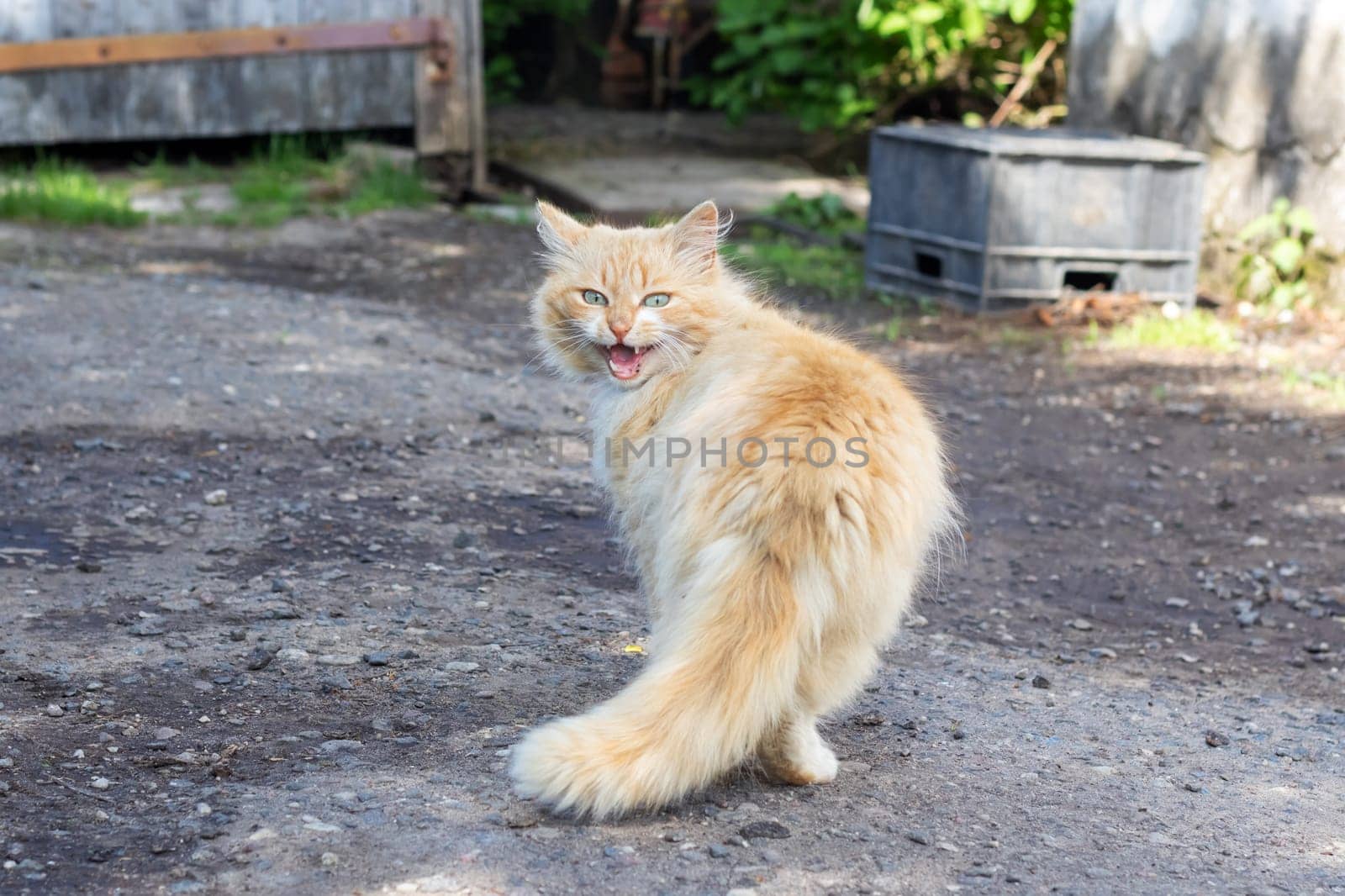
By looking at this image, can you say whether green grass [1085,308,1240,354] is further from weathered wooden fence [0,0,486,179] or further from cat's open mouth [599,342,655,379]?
weathered wooden fence [0,0,486,179]

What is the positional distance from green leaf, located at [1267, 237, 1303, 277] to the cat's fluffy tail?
6474 millimetres

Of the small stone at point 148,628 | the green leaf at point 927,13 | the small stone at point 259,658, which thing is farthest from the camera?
the green leaf at point 927,13

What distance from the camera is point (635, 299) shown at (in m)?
3.30

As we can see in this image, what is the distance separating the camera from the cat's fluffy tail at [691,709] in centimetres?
259

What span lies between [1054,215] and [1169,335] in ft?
3.15

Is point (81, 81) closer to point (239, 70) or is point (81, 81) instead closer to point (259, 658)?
point (239, 70)

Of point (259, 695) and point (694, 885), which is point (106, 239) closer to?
point (259, 695)

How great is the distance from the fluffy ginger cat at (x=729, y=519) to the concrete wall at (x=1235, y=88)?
19.5 ft

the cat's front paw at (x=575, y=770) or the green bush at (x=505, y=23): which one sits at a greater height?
the green bush at (x=505, y=23)

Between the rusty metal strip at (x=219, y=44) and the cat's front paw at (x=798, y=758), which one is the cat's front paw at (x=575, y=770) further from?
the rusty metal strip at (x=219, y=44)

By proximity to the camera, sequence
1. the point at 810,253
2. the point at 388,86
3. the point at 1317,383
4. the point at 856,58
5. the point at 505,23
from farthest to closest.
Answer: the point at 505,23, the point at 856,58, the point at 388,86, the point at 810,253, the point at 1317,383

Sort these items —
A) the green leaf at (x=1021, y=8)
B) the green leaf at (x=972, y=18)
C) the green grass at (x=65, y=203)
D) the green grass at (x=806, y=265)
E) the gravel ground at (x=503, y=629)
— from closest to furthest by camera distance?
the gravel ground at (x=503, y=629) < the green grass at (x=806, y=265) < the green grass at (x=65, y=203) < the green leaf at (x=1021, y=8) < the green leaf at (x=972, y=18)

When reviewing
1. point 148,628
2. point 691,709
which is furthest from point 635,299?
point 148,628

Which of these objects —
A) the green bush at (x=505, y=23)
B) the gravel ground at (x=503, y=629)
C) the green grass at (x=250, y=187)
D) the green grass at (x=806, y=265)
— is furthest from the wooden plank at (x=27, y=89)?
the green bush at (x=505, y=23)
